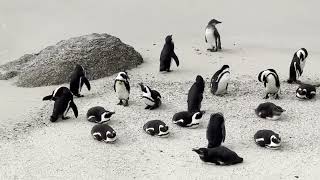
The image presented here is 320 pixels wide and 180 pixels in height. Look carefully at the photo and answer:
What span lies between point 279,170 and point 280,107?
5.00 feet

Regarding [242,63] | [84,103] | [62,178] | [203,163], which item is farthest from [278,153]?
[242,63]

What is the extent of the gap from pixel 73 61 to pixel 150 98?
202 centimetres

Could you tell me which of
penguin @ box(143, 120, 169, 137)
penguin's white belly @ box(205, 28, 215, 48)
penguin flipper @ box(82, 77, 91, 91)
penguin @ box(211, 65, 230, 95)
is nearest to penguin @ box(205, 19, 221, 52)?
Answer: penguin's white belly @ box(205, 28, 215, 48)

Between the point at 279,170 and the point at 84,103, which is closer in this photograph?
the point at 279,170

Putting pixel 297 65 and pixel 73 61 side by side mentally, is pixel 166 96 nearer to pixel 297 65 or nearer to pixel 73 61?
pixel 73 61

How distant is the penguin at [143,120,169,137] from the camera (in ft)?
23.6

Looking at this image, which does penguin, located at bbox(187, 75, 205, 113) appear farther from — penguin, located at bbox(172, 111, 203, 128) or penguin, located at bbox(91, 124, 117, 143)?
penguin, located at bbox(91, 124, 117, 143)

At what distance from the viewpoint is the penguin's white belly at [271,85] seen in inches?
327

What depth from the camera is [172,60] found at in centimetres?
1017

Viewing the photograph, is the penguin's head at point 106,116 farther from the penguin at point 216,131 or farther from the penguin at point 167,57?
the penguin at point 167,57

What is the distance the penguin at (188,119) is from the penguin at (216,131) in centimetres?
61

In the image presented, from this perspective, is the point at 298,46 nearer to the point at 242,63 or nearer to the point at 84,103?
the point at 242,63

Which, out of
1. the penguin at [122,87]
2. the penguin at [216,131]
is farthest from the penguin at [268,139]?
the penguin at [122,87]

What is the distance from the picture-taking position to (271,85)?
27.4 ft
